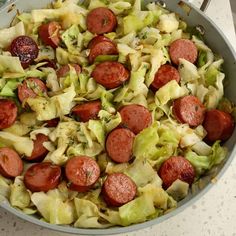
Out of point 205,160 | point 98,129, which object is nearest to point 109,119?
point 98,129

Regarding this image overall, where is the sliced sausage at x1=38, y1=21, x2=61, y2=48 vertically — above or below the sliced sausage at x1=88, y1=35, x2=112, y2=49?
below

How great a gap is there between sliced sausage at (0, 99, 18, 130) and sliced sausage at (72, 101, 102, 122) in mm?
142

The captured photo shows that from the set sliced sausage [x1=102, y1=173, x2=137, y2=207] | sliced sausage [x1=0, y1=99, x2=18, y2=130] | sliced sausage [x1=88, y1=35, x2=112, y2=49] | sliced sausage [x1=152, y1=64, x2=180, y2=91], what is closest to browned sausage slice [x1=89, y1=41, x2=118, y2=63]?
sliced sausage [x1=88, y1=35, x2=112, y2=49]

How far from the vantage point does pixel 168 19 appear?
4.52ft

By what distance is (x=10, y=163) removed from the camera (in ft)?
3.65

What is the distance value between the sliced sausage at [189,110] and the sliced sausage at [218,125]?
0.9 inches

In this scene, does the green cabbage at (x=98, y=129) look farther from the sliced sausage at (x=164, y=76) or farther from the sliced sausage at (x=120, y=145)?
the sliced sausage at (x=164, y=76)

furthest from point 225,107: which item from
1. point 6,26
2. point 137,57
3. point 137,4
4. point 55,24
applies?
point 6,26

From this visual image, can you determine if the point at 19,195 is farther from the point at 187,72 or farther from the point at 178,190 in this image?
the point at 187,72

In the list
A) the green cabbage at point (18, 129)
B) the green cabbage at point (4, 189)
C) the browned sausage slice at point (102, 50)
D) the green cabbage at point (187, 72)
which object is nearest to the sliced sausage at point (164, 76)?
the green cabbage at point (187, 72)

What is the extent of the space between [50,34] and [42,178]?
43 centimetres

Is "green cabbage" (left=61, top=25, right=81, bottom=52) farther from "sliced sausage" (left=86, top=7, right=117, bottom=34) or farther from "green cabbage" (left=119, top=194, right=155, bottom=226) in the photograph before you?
"green cabbage" (left=119, top=194, right=155, bottom=226)

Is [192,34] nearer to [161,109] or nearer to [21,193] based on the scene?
[161,109]

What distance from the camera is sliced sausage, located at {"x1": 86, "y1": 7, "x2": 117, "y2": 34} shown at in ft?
4.52
